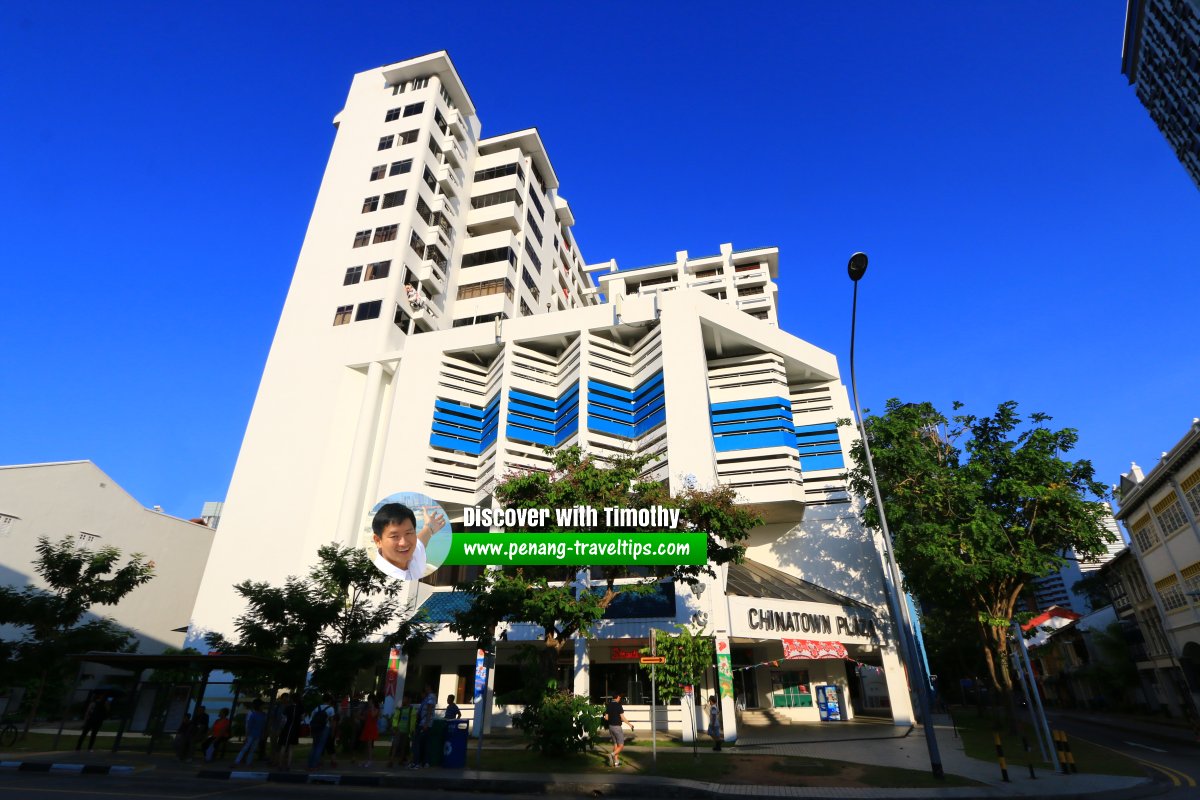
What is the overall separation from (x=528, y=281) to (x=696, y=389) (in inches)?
1027

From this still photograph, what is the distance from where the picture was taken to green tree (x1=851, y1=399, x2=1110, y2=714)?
25391 mm

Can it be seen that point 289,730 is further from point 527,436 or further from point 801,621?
point 527,436

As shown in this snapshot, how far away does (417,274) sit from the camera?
159 ft

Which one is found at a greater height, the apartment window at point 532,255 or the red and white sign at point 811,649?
the apartment window at point 532,255

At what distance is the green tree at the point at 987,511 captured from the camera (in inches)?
1000

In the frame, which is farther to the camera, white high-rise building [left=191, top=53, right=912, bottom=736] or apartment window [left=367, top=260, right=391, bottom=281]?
apartment window [left=367, top=260, right=391, bottom=281]

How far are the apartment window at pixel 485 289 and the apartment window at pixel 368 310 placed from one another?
867 cm

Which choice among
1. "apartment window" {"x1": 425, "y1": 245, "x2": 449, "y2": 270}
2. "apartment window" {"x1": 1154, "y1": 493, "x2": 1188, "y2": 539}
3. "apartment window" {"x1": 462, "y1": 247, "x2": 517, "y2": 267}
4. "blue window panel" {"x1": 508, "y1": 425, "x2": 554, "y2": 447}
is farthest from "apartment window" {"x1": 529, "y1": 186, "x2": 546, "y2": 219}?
"apartment window" {"x1": 1154, "y1": 493, "x2": 1188, "y2": 539}

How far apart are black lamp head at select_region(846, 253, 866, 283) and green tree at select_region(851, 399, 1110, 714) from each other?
15974 mm

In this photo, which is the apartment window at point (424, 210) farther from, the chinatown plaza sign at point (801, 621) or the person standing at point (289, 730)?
the person standing at point (289, 730)

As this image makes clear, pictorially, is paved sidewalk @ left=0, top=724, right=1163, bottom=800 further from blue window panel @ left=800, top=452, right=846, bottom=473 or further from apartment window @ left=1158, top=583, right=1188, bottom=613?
apartment window @ left=1158, top=583, right=1188, bottom=613

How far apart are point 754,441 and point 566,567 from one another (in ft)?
71.2

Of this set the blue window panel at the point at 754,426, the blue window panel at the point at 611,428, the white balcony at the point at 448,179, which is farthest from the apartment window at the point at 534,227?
the blue window panel at the point at 754,426

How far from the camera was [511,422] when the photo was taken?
3941 centimetres
